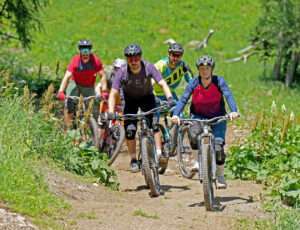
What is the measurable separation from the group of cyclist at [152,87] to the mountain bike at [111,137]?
477 mm

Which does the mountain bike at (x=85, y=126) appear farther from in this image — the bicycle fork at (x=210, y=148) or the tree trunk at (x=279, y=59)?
the tree trunk at (x=279, y=59)

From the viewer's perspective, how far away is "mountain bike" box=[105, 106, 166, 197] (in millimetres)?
10125

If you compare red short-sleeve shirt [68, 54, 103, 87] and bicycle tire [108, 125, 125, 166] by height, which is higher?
red short-sleeve shirt [68, 54, 103, 87]

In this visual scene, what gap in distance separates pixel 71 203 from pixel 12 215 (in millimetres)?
1396

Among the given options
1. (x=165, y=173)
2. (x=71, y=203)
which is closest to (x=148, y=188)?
(x=165, y=173)

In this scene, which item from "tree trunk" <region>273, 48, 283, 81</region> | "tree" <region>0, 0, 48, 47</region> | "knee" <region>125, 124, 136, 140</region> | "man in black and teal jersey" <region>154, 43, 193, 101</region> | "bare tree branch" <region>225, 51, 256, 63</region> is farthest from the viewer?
"bare tree branch" <region>225, 51, 256, 63</region>

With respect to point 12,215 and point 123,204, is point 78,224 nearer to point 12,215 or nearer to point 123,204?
point 12,215

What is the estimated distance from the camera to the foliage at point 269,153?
1166cm

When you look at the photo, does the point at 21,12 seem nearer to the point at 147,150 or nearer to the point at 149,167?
the point at 147,150

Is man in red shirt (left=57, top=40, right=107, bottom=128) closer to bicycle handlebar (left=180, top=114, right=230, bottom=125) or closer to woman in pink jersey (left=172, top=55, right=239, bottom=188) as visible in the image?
woman in pink jersey (left=172, top=55, right=239, bottom=188)

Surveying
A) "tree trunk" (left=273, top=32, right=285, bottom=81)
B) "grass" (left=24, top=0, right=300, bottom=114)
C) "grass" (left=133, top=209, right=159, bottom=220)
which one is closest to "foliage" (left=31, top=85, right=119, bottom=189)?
"grass" (left=133, top=209, right=159, bottom=220)

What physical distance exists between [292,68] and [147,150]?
25.6m

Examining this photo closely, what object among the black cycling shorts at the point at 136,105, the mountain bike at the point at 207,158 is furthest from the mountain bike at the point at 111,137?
the mountain bike at the point at 207,158

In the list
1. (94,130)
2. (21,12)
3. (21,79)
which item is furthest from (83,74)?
(21,12)
